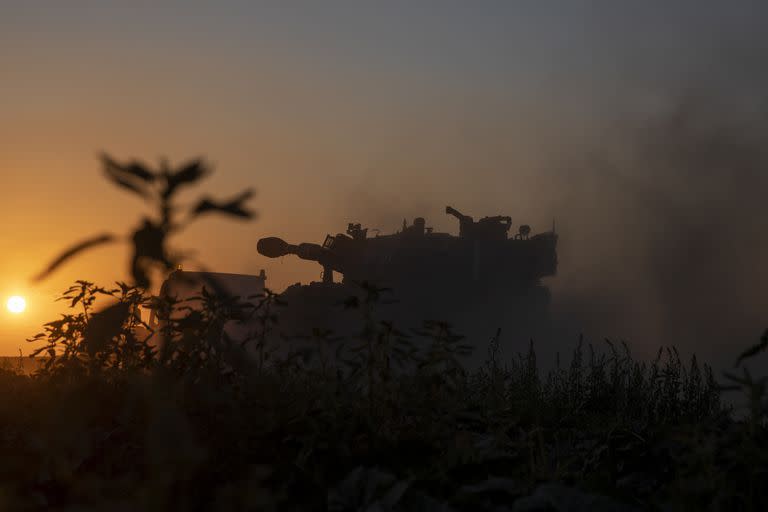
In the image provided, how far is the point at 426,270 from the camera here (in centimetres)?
4672

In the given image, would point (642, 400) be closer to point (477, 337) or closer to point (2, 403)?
point (2, 403)

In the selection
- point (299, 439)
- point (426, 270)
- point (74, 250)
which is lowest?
point (299, 439)

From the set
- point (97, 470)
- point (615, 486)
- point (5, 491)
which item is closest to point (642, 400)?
point (615, 486)

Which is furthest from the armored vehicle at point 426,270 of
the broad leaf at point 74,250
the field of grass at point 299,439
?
the broad leaf at point 74,250

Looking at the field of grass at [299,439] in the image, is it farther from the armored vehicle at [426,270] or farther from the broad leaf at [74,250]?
the armored vehicle at [426,270]

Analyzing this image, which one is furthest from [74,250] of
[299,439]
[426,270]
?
[426,270]

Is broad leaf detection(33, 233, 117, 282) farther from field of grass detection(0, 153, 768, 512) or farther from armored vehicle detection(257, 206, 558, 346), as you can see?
armored vehicle detection(257, 206, 558, 346)

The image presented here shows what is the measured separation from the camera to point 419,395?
364 cm

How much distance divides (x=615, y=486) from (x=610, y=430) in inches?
28.3

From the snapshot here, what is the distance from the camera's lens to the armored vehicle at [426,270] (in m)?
45.9

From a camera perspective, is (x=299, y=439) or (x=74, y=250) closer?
(x=74, y=250)

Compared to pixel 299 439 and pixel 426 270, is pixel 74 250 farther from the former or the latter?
pixel 426 270

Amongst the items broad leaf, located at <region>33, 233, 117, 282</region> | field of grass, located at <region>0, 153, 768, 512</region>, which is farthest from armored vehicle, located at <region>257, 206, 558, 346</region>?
broad leaf, located at <region>33, 233, 117, 282</region>

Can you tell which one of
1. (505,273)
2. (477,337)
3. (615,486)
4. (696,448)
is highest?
(505,273)
